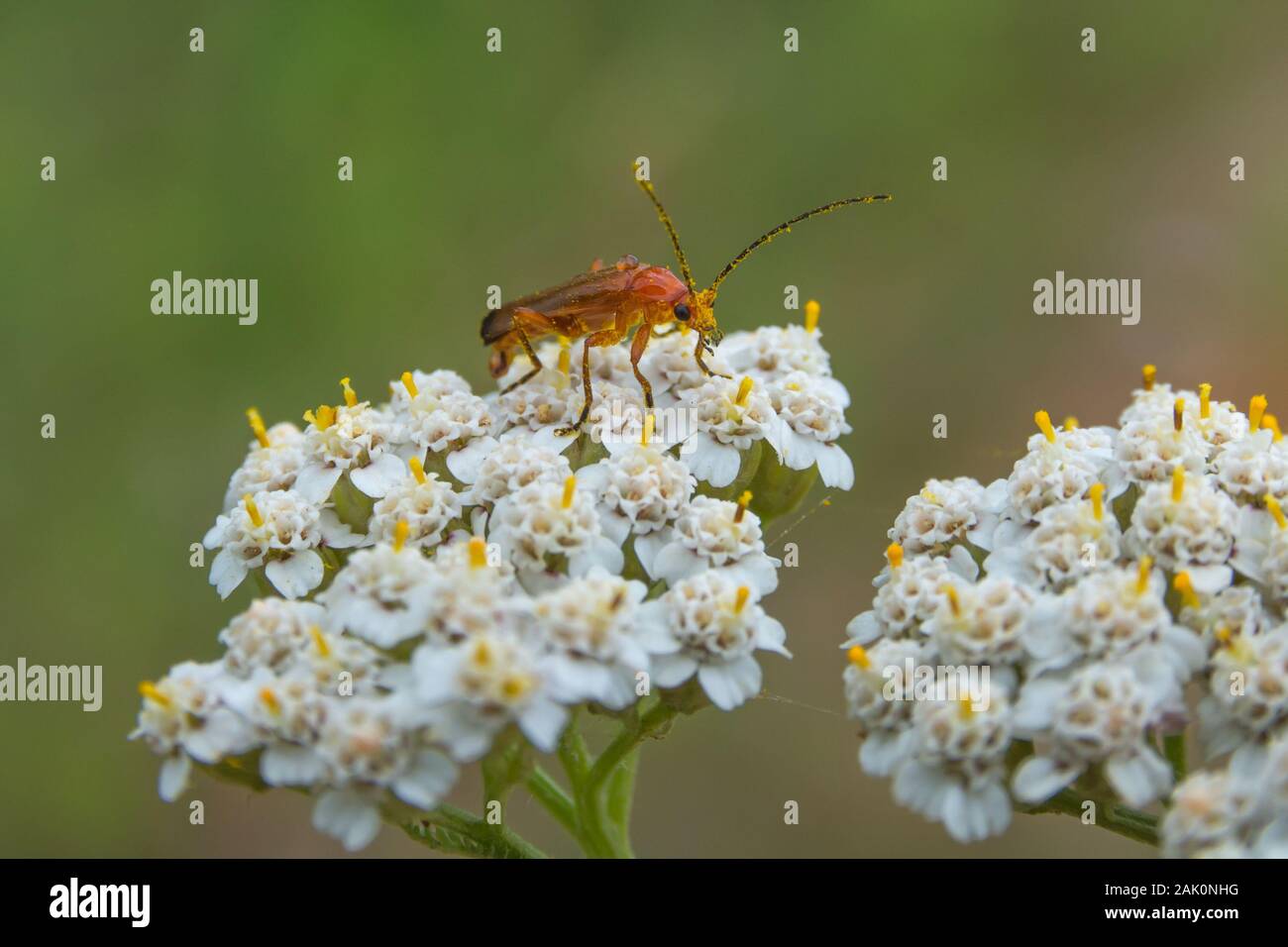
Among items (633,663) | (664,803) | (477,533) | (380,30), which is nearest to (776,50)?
(380,30)

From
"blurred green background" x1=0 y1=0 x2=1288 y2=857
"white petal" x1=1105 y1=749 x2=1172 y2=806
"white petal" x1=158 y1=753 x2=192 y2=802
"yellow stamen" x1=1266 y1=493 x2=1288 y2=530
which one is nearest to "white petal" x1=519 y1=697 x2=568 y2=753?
"white petal" x1=158 y1=753 x2=192 y2=802

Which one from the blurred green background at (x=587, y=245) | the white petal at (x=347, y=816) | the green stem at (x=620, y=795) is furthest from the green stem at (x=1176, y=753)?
the blurred green background at (x=587, y=245)

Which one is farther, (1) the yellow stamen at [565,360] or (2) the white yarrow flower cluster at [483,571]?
(1) the yellow stamen at [565,360]

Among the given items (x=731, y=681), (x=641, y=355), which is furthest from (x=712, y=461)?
(x=731, y=681)

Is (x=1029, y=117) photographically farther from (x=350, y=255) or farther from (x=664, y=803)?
(x=664, y=803)

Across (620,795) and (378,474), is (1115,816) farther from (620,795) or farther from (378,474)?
(378,474)

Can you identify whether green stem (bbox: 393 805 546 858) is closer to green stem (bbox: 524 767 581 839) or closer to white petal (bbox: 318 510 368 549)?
green stem (bbox: 524 767 581 839)

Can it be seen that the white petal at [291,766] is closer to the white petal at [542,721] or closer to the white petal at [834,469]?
the white petal at [542,721]
